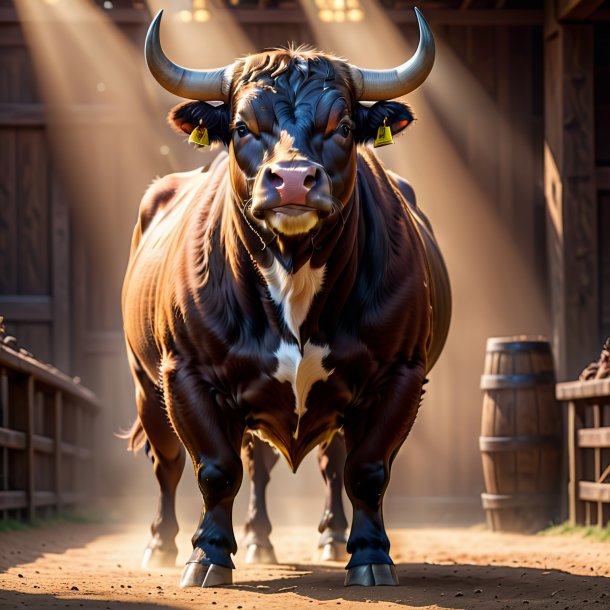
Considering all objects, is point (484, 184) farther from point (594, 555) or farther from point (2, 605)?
point (2, 605)

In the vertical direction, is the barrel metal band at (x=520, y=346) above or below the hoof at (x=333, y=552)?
above

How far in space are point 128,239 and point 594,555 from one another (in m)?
6.40

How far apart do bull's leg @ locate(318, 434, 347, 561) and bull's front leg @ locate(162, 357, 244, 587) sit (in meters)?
1.73

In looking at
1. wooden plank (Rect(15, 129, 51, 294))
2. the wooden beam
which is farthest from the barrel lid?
wooden plank (Rect(15, 129, 51, 294))

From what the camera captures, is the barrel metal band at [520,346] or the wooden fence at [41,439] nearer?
the wooden fence at [41,439]

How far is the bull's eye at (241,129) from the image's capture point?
184 inches

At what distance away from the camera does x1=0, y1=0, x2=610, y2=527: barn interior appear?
11.1m

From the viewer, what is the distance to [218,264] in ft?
16.8

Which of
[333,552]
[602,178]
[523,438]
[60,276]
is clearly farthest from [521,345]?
[60,276]

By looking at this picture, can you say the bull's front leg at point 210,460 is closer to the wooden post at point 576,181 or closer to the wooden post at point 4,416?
the wooden post at point 4,416

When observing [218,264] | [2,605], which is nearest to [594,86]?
[218,264]

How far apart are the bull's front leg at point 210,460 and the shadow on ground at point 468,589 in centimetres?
17

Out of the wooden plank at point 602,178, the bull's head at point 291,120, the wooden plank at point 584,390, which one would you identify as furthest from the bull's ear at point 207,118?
the wooden plank at point 602,178

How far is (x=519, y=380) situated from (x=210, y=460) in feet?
13.3
